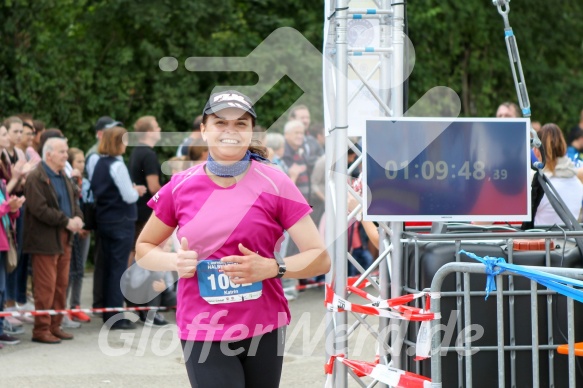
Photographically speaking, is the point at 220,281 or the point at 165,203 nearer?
the point at 220,281

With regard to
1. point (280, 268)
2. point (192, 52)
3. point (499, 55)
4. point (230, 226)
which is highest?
point (499, 55)

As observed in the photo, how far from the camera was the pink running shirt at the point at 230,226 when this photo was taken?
14.9 ft

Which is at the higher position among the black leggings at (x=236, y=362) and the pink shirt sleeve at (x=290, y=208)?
the pink shirt sleeve at (x=290, y=208)

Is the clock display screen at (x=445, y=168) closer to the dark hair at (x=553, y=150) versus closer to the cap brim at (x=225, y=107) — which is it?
the cap brim at (x=225, y=107)

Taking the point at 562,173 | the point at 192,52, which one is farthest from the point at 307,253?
the point at 192,52

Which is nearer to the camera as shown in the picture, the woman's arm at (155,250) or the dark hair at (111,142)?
the woman's arm at (155,250)

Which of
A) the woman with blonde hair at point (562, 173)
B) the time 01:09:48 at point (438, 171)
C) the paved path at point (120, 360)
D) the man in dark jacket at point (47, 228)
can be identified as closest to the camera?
the time 01:09:48 at point (438, 171)

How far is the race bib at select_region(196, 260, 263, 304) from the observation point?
4.50 metres

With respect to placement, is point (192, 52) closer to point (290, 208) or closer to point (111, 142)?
point (111, 142)

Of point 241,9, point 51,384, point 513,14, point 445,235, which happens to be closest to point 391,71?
point 445,235

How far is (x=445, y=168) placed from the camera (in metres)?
5.63

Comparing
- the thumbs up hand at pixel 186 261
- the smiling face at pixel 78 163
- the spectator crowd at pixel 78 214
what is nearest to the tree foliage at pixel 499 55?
the spectator crowd at pixel 78 214

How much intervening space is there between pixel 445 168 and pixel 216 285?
5.62 ft

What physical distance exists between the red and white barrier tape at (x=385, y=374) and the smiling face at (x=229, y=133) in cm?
149
